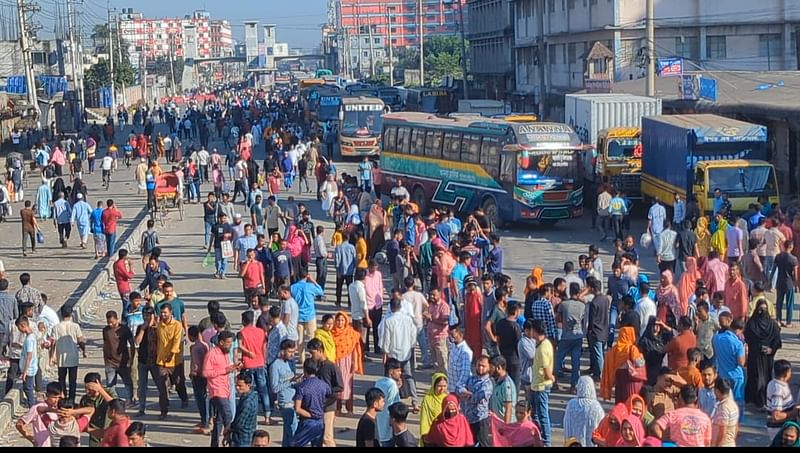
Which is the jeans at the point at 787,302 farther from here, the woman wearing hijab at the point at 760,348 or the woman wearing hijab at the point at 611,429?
the woman wearing hijab at the point at 611,429

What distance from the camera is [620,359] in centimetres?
1246

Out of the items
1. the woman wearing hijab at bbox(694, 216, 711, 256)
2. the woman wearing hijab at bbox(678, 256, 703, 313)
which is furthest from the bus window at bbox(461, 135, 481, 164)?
the woman wearing hijab at bbox(678, 256, 703, 313)

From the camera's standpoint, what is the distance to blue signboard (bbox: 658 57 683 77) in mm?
45844

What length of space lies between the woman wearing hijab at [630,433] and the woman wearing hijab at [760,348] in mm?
4163

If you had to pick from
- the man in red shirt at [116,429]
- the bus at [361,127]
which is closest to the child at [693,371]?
the man in red shirt at [116,429]

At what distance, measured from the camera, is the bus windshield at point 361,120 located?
1822 inches

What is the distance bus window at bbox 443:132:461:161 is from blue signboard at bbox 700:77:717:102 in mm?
10024

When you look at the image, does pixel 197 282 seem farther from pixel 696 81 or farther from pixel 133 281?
pixel 696 81

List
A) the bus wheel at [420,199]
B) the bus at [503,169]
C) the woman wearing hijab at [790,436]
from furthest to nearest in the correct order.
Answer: the bus wheel at [420,199], the bus at [503,169], the woman wearing hijab at [790,436]

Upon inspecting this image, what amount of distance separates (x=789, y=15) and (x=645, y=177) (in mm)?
26436

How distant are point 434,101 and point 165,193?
35636mm

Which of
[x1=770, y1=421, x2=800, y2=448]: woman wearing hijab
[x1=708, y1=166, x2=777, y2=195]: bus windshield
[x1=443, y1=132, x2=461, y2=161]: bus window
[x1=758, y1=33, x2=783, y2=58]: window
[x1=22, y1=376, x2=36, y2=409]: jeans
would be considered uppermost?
[x1=758, y1=33, x2=783, y2=58]: window

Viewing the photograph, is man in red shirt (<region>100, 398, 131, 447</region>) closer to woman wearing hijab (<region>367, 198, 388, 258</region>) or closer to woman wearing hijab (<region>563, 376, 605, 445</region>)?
woman wearing hijab (<region>563, 376, 605, 445</region>)

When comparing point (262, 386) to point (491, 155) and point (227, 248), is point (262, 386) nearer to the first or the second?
point (227, 248)
